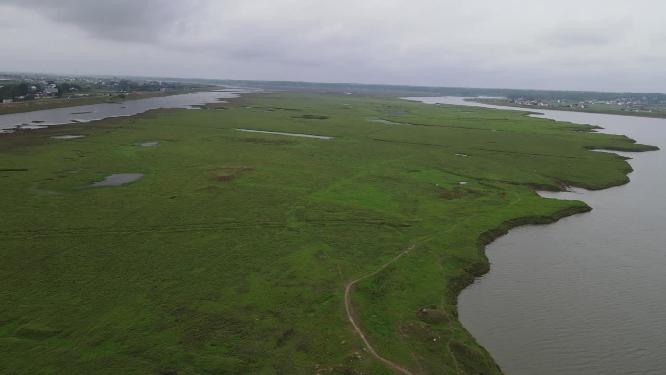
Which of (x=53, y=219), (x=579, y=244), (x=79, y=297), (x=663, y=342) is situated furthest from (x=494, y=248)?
(x=53, y=219)

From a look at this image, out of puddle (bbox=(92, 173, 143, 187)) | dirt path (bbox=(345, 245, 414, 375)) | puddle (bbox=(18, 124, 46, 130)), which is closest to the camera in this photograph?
dirt path (bbox=(345, 245, 414, 375))

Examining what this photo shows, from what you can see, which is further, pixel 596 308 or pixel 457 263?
pixel 457 263

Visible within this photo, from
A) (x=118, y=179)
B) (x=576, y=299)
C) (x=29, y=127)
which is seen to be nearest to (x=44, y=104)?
(x=29, y=127)

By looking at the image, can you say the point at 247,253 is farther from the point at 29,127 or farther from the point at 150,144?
the point at 29,127

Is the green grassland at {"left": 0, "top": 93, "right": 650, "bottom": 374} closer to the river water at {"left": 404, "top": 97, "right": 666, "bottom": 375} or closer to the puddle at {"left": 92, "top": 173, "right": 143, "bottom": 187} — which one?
the puddle at {"left": 92, "top": 173, "right": 143, "bottom": 187}

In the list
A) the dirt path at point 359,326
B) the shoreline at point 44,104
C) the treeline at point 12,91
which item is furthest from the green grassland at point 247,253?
the treeline at point 12,91

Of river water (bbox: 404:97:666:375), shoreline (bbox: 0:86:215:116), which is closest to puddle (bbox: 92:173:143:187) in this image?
river water (bbox: 404:97:666:375)

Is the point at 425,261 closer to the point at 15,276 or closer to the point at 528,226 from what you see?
the point at 528,226
